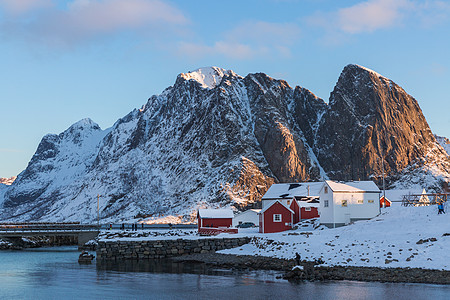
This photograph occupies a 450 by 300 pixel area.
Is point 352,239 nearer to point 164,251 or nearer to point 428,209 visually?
point 428,209

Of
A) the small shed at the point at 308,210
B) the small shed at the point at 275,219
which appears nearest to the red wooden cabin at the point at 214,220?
the small shed at the point at 275,219

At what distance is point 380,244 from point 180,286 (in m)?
22.5

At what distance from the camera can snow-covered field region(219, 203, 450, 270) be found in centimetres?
4756

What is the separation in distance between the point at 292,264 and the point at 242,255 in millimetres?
10390

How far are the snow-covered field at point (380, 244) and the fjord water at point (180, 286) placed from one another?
6249 mm

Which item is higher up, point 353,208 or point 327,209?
point 353,208

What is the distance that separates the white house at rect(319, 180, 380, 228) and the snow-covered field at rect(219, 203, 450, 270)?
7004 mm

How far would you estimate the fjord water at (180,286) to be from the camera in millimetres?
38219

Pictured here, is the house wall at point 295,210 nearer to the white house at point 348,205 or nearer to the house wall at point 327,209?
the house wall at point 327,209

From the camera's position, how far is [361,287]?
40.8 metres

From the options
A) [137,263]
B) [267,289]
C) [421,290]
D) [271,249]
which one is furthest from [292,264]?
[137,263]

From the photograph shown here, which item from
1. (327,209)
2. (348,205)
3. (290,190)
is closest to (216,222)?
(327,209)

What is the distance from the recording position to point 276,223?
3314 inches

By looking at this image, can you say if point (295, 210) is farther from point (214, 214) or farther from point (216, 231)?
point (216, 231)
